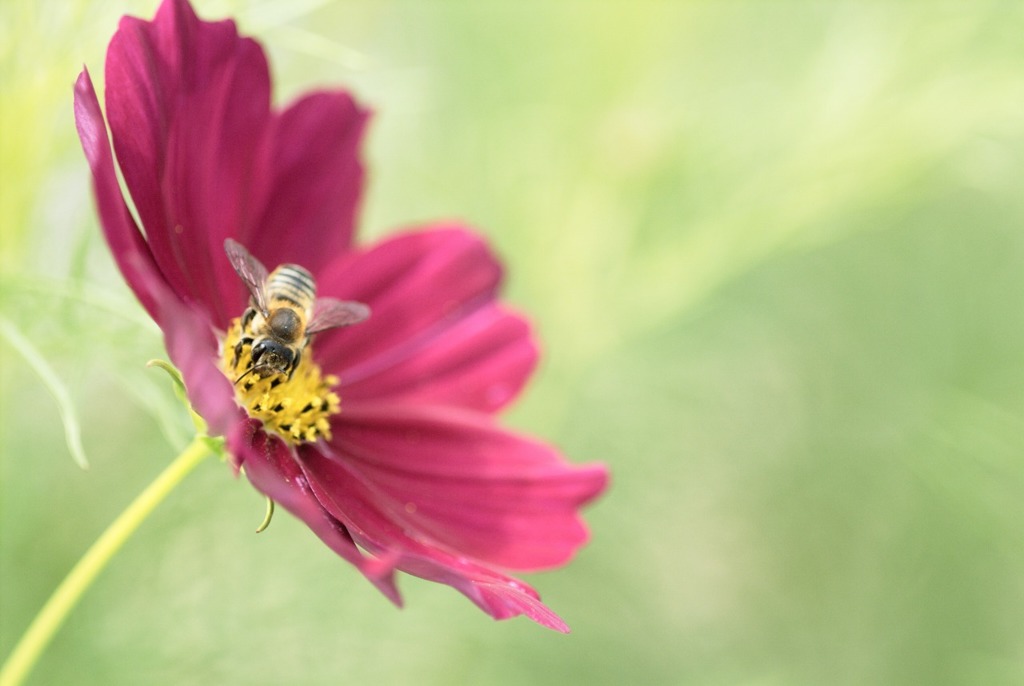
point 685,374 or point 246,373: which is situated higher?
point 246,373

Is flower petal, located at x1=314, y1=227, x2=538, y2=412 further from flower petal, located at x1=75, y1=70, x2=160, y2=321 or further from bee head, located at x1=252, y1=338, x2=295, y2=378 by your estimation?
flower petal, located at x1=75, y1=70, x2=160, y2=321

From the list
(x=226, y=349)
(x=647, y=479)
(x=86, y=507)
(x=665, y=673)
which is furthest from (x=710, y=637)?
(x=226, y=349)

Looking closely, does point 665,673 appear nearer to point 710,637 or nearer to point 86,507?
point 710,637

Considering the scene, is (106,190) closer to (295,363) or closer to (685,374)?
(295,363)

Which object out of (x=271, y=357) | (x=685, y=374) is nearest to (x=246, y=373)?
(x=271, y=357)

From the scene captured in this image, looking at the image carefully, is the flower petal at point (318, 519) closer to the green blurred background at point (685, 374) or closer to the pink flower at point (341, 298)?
the pink flower at point (341, 298)

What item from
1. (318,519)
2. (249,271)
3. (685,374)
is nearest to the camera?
(318,519)

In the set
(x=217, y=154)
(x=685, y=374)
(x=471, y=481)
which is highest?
(x=217, y=154)
